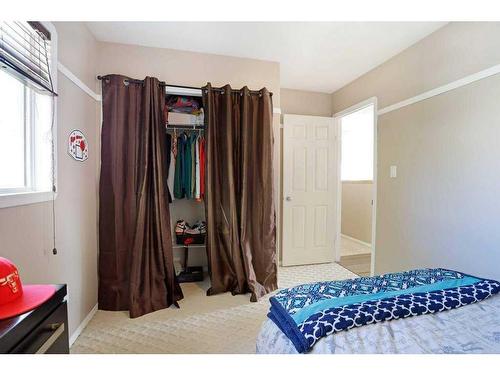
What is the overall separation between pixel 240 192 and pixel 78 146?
139 cm

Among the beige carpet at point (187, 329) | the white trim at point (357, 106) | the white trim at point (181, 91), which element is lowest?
the beige carpet at point (187, 329)

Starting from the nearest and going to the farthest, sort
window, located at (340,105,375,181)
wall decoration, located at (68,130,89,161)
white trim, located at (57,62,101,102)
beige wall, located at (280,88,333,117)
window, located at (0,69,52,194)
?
window, located at (0,69,52,194), white trim, located at (57,62,101,102), wall decoration, located at (68,130,89,161), beige wall, located at (280,88,333,117), window, located at (340,105,375,181)

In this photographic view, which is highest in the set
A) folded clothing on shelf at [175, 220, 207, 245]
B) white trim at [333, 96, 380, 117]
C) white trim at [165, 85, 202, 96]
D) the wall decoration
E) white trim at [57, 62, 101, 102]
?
white trim at [333, 96, 380, 117]

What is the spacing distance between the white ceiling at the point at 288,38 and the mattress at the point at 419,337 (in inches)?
83.7

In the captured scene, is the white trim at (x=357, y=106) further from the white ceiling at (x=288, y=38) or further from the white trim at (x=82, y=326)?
the white trim at (x=82, y=326)

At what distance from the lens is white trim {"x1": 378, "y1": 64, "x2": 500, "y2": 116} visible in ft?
5.28

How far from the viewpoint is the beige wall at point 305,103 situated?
3.29 meters

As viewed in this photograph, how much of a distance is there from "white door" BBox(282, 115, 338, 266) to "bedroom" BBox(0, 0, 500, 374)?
0.63 ft

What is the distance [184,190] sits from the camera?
246cm

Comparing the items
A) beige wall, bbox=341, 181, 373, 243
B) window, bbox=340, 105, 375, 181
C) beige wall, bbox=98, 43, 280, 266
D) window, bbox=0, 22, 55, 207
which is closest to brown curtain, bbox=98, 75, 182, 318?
beige wall, bbox=98, 43, 280, 266

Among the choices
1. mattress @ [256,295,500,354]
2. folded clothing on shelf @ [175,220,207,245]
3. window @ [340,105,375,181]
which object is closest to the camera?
mattress @ [256,295,500,354]

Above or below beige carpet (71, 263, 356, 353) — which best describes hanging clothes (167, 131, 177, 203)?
above

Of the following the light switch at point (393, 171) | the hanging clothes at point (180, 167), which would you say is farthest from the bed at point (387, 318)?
the hanging clothes at point (180, 167)

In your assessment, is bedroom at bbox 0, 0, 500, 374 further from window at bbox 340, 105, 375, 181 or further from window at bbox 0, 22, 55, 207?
window at bbox 340, 105, 375, 181
